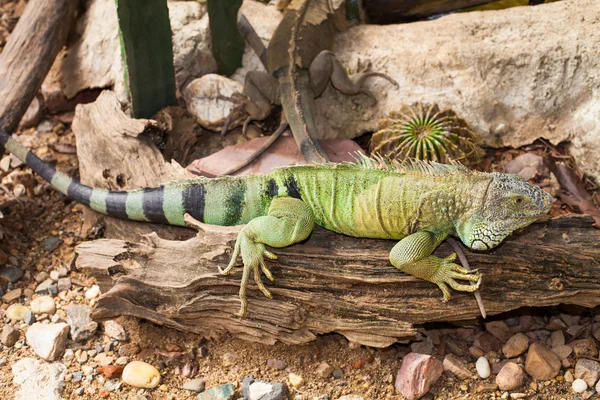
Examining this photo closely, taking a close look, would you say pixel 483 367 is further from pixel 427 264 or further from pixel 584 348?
pixel 427 264

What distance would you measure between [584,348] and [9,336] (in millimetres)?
3556

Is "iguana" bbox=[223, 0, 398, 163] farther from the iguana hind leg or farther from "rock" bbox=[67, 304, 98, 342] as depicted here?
"rock" bbox=[67, 304, 98, 342]

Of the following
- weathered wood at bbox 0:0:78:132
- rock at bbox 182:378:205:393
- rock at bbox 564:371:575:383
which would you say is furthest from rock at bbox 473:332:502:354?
weathered wood at bbox 0:0:78:132

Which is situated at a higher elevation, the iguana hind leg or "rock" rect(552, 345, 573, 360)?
the iguana hind leg

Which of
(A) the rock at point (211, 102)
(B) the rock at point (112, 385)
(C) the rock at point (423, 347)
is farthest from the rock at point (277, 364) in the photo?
(A) the rock at point (211, 102)

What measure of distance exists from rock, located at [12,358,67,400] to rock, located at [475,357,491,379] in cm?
246

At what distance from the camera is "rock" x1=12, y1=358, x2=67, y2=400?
11.6 ft

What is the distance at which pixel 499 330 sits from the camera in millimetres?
3807

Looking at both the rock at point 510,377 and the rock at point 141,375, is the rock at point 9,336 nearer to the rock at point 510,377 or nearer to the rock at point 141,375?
the rock at point 141,375

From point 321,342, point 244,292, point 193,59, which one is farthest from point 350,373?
point 193,59

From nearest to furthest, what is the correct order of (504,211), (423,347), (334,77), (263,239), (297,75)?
(504,211) → (263,239) → (423,347) → (297,75) → (334,77)

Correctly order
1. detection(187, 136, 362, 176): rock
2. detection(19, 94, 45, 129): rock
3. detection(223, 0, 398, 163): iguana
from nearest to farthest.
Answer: detection(187, 136, 362, 176): rock
detection(223, 0, 398, 163): iguana
detection(19, 94, 45, 129): rock

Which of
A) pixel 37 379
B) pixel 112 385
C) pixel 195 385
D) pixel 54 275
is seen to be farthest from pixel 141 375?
pixel 54 275

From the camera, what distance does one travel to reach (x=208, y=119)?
16.2 feet
